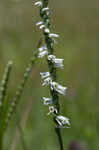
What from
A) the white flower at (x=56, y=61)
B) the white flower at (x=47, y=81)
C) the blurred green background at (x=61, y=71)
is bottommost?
the blurred green background at (x=61, y=71)

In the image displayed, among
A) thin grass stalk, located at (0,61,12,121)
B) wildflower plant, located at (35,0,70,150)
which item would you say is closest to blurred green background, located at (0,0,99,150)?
thin grass stalk, located at (0,61,12,121)

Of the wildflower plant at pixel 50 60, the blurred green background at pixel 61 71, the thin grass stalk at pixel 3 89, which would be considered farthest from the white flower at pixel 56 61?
Result: the blurred green background at pixel 61 71

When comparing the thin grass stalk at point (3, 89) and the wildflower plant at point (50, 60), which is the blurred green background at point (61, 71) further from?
the wildflower plant at point (50, 60)

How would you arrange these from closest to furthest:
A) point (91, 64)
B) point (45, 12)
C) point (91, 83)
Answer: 1. point (45, 12)
2. point (91, 83)
3. point (91, 64)

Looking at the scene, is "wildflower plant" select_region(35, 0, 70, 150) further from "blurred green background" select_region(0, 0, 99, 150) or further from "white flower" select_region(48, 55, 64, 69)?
"blurred green background" select_region(0, 0, 99, 150)

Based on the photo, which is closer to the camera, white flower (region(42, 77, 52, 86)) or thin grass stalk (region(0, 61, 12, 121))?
white flower (region(42, 77, 52, 86))

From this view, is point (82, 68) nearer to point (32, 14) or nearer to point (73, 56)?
point (73, 56)

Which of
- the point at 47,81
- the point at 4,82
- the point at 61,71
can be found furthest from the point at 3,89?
the point at 61,71

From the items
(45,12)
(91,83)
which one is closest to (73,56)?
(91,83)
